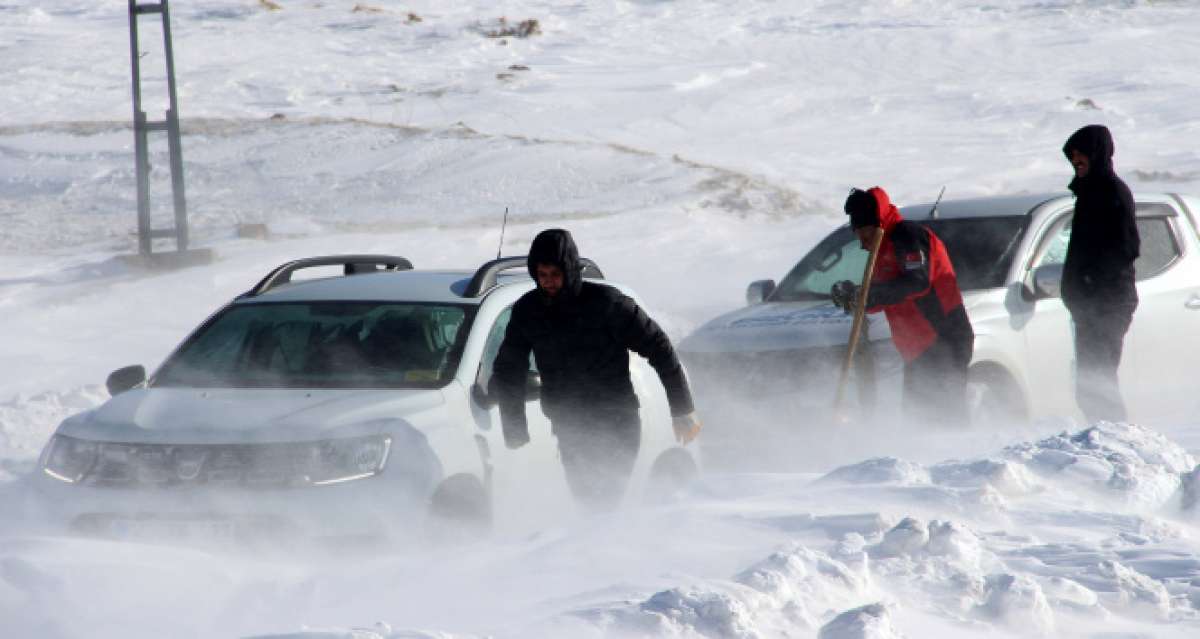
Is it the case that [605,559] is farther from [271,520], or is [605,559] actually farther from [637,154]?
[637,154]

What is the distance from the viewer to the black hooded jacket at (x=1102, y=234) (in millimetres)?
7431

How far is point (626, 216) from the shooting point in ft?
70.0

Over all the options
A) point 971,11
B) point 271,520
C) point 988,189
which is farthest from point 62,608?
point 971,11

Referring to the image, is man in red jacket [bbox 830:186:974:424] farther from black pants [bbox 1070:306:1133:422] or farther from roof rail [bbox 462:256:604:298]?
roof rail [bbox 462:256:604:298]

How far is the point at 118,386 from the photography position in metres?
6.38

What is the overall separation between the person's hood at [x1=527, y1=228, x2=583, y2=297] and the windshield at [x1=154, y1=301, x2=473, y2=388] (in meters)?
0.56

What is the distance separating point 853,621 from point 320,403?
8.20ft

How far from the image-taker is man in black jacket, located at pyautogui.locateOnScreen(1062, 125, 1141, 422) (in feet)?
24.4

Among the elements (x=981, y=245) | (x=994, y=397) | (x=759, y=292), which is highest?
(x=981, y=245)

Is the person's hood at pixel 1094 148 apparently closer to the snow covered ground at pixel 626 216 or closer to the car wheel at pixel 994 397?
the car wheel at pixel 994 397

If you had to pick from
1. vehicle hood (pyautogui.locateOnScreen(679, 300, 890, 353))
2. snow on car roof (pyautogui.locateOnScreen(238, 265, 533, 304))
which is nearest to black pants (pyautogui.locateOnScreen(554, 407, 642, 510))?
snow on car roof (pyautogui.locateOnScreen(238, 265, 533, 304))

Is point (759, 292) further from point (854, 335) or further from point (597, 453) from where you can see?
point (597, 453)

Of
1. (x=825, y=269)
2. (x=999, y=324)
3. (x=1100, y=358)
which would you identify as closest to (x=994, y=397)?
(x=999, y=324)

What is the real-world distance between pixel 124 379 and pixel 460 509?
182cm
